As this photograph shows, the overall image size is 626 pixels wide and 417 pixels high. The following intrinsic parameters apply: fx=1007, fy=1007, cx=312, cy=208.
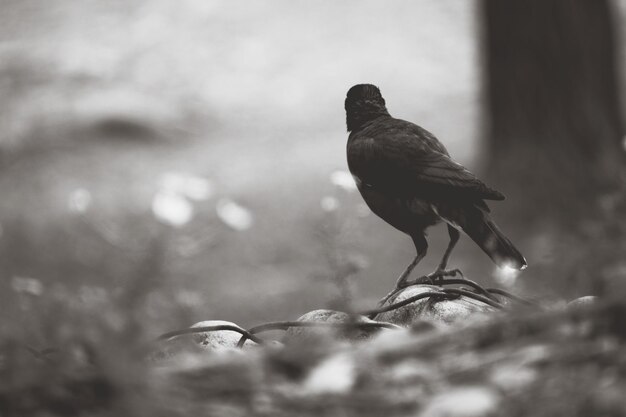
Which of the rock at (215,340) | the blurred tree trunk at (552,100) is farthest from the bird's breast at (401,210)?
the blurred tree trunk at (552,100)

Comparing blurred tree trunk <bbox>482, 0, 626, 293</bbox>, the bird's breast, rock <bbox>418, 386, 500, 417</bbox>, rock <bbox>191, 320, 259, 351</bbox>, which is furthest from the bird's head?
blurred tree trunk <bbox>482, 0, 626, 293</bbox>

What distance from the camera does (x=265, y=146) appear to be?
62.3ft

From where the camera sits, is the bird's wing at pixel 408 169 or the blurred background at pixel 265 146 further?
the bird's wing at pixel 408 169

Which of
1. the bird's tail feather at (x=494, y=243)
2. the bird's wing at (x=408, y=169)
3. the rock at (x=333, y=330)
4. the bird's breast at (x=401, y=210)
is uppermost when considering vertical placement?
the bird's wing at (x=408, y=169)

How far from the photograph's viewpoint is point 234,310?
34.0ft

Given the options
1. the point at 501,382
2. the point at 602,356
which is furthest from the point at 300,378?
the point at 602,356

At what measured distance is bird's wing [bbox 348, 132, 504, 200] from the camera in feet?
13.2

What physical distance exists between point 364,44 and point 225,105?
364 centimetres

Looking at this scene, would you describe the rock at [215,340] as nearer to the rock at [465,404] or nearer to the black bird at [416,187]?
the black bird at [416,187]

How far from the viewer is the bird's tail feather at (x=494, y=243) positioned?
396 cm

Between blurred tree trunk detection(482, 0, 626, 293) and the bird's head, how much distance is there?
186 inches

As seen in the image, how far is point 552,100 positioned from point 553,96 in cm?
4

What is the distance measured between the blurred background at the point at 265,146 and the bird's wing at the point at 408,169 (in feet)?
0.65

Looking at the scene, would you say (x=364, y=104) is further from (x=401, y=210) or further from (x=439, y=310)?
(x=439, y=310)
